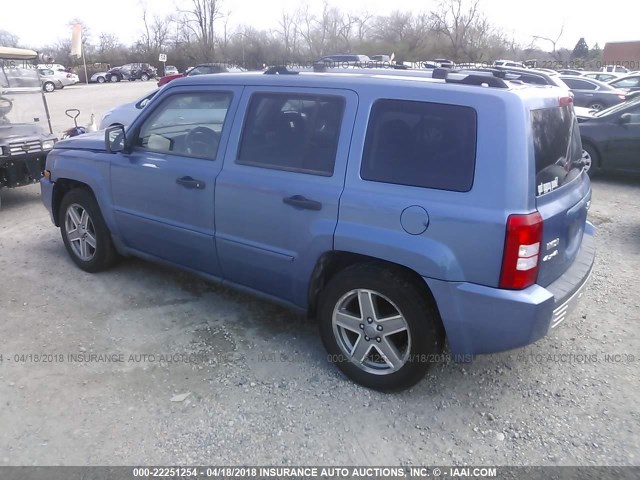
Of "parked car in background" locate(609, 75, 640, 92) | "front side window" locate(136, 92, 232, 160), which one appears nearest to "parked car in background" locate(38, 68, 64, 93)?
"parked car in background" locate(609, 75, 640, 92)

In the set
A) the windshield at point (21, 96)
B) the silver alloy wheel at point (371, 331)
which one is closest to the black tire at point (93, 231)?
the silver alloy wheel at point (371, 331)

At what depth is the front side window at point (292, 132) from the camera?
328 centimetres

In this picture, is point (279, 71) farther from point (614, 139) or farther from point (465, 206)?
point (614, 139)

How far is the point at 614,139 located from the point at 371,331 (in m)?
7.41

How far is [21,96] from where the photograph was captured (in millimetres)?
7629

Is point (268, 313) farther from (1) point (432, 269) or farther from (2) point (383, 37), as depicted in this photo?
(2) point (383, 37)

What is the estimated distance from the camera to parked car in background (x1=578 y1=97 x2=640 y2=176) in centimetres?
858

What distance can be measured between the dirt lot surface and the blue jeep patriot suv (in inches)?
14.4

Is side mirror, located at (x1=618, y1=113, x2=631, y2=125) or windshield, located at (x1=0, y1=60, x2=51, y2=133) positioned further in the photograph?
side mirror, located at (x1=618, y1=113, x2=631, y2=125)

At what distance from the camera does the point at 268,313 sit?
4.29 m

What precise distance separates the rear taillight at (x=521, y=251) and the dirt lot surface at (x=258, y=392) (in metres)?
0.90

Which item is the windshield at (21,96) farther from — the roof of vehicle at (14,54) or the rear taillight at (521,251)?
the rear taillight at (521,251)

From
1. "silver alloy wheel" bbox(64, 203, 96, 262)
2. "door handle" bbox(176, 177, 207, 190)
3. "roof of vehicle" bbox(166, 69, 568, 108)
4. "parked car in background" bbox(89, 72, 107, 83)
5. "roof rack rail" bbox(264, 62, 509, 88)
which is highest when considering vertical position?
"roof rack rail" bbox(264, 62, 509, 88)

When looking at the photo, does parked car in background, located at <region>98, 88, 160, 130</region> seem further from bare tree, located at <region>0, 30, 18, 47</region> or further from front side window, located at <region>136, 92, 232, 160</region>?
bare tree, located at <region>0, 30, 18, 47</region>
